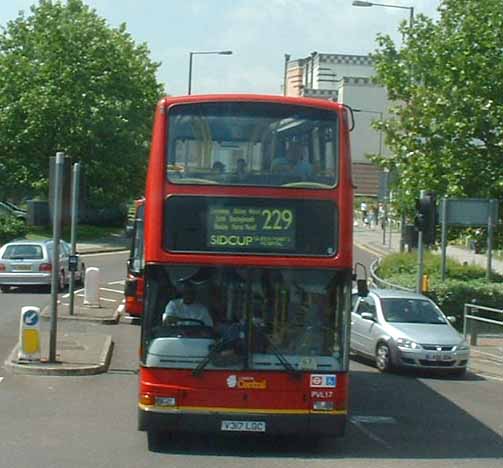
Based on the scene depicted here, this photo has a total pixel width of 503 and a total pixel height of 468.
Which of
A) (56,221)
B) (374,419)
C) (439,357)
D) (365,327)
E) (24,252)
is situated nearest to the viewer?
(374,419)

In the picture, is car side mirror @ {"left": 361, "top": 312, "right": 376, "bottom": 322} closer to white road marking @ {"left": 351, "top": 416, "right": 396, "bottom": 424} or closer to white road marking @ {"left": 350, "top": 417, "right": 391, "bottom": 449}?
white road marking @ {"left": 351, "top": 416, "right": 396, "bottom": 424}

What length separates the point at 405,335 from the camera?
69.2 feet

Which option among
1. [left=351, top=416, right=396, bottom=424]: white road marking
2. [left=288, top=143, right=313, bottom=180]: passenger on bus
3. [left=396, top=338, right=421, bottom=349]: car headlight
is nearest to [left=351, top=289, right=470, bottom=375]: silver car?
[left=396, top=338, right=421, bottom=349]: car headlight

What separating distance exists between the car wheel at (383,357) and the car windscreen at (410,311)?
0.73 metres

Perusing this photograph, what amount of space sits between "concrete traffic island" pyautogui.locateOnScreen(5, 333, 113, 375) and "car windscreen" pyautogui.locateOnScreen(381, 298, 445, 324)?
5.48m

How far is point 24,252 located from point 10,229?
19692 millimetres

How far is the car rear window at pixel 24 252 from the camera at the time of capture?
109ft

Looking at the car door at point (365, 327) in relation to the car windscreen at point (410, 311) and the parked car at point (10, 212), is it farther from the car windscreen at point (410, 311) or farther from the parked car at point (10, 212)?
the parked car at point (10, 212)

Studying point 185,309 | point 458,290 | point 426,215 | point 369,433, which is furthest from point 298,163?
point 458,290

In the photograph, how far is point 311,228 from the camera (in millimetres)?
12242

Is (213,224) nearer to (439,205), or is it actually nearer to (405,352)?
(405,352)

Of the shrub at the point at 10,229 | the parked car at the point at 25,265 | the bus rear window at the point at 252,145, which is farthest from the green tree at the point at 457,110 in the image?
the shrub at the point at 10,229

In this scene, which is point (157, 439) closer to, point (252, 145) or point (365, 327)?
point (252, 145)

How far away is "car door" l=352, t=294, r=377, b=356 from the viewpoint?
2195 cm
